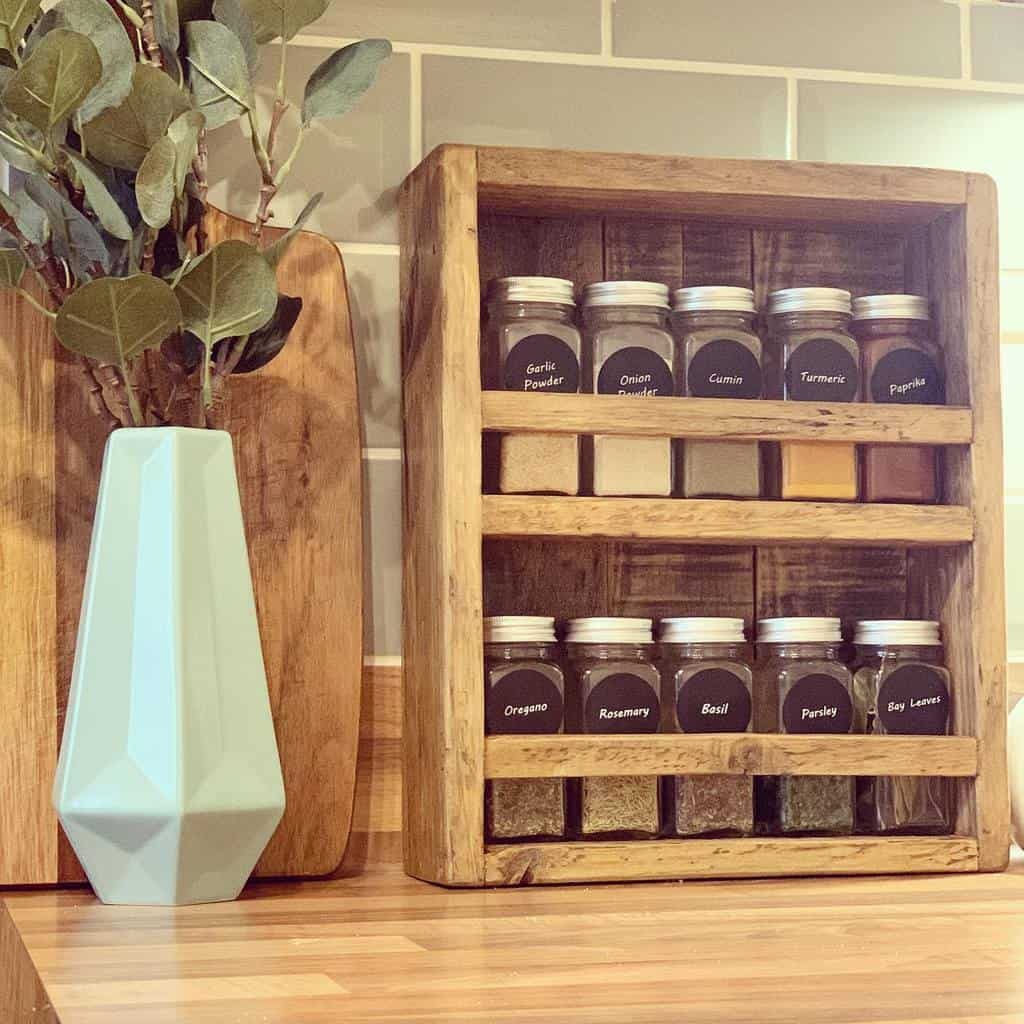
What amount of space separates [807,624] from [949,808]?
0.61 ft

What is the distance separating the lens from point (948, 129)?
1.44 m

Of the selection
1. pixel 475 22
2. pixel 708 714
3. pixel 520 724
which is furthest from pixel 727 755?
pixel 475 22

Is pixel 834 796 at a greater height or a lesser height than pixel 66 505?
lesser

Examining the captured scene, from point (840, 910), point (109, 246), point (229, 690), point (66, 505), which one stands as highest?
point (109, 246)

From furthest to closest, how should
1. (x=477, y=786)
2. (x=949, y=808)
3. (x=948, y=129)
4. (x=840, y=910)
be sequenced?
1. (x=948, y=129)
2. (x=949, y=808)
3. (x=477, y=786)
4. (x=840, y=910)

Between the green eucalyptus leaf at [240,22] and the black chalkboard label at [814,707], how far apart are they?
1.94ft

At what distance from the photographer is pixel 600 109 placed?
1.36 metres

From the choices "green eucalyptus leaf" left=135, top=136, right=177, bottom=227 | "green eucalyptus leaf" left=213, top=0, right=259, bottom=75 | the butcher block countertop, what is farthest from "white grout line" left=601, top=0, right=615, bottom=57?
the butcher block countertop

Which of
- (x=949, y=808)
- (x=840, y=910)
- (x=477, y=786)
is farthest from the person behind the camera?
(x=949, y=808)

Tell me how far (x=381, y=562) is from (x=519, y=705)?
0.19 meters

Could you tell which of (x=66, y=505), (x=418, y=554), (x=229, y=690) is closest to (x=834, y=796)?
(x=418, y=554)

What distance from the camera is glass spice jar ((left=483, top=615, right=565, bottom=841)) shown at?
117 centimetres

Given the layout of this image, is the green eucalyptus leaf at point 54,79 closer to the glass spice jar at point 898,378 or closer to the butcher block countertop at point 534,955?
the butcher block countertop at point 534,955

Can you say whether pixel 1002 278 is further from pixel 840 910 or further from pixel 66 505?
pixel 66 505
